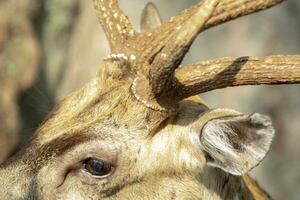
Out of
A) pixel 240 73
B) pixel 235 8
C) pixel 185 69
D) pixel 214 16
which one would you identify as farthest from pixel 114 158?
pixel 235 8

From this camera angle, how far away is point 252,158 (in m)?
5.55

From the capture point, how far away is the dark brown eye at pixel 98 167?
18.9 feet

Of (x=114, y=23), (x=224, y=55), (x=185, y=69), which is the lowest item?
(x=224, y=55)

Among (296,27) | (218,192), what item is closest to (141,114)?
(218,192)

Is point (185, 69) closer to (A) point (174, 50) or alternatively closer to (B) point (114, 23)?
(A) point (174, 50)

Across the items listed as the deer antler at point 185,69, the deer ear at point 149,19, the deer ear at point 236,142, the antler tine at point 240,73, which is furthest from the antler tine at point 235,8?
the deer ear at point 149,19

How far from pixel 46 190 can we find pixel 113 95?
0.77 metres

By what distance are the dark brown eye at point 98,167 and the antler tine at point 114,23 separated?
0.84 m

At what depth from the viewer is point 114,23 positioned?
6.25m

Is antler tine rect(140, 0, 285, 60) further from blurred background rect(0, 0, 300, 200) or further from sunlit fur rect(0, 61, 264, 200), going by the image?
blurred background rect(0, 0, 300, 200)

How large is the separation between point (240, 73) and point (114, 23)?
1031 millimetres

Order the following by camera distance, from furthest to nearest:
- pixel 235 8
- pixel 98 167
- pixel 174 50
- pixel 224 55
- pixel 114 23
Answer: pixel 224 55 → pixel 114 23 → pixel 235 8 → pixel 98 167 → pixel 174 50

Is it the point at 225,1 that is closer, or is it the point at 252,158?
the point at 252,158

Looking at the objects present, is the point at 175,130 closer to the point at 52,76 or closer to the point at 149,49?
the point at 149,49
